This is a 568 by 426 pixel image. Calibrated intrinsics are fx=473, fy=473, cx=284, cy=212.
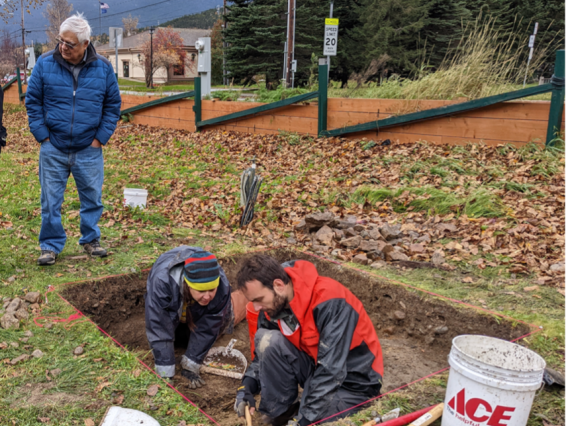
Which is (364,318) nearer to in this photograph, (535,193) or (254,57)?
(535,193)

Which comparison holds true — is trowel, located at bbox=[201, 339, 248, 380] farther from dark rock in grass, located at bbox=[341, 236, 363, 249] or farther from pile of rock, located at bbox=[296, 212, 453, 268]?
dark rock in grass, located at bbox=[341, 236, 363, 249]

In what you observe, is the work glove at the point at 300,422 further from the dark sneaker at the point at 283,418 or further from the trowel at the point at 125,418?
the trowel at the point at 125,418

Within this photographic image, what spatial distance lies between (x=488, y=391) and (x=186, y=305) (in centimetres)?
207

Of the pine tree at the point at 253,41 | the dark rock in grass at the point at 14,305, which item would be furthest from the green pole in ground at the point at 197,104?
the pine tree at the point at 253,41

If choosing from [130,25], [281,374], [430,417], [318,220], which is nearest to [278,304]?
[281,374]

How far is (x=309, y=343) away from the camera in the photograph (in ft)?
8.57

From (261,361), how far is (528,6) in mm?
30438

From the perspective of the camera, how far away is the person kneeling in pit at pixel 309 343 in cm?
244

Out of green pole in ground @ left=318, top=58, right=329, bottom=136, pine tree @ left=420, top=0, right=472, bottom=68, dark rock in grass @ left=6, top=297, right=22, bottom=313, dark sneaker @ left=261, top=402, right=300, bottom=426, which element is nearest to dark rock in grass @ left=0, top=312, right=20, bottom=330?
dark rock in grass @ left=6, top=297, right=22, bottom=313

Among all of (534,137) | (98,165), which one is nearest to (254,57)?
(534,137)

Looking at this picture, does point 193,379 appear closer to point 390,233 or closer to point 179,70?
point 390,233

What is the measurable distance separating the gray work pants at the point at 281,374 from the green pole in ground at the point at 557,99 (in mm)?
5698

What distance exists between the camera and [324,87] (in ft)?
29.1

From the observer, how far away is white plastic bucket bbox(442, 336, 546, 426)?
2025 millimetres
